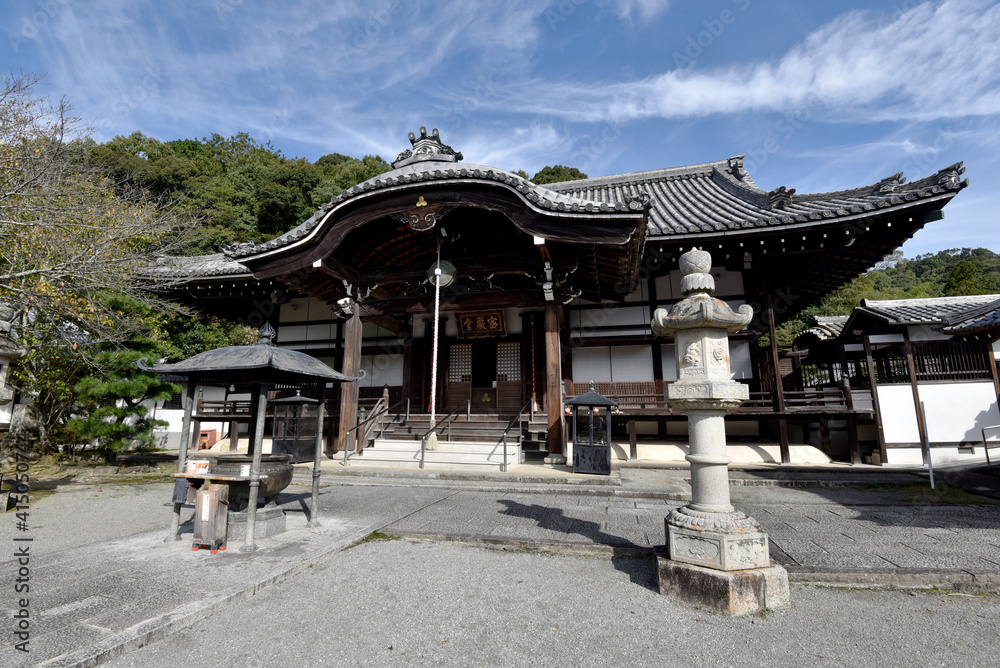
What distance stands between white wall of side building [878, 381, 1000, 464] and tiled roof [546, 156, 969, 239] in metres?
4.68

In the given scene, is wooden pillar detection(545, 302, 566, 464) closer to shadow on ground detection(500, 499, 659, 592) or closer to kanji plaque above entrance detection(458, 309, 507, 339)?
kanji plaque above entrance detection(458, 309, 507, 339)

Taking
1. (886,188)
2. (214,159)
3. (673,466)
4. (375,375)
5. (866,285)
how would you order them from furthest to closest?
(214,159), (866,285), (375,375), (673,466), (886,188)

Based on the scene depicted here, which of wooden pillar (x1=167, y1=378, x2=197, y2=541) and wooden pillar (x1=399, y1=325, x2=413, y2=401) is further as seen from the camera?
wooden pillar (x1=399, y1=325, x2=413, y2=401)

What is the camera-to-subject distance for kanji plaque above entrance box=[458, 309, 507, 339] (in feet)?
40.8

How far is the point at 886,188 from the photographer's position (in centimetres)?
916

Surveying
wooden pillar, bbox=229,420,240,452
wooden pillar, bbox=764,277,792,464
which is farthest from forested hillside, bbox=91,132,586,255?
wooden pillar, bbox=764,277,792,464

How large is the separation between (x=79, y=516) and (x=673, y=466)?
412 inches

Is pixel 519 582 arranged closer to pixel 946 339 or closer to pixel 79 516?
pixel 79 516

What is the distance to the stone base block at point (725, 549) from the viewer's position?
328 cm

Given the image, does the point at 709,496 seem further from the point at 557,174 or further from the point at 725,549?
the point at 557,174

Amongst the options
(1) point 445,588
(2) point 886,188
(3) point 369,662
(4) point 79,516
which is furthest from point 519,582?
(2) point 886,188

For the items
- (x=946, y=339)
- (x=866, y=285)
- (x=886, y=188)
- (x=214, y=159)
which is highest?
(x=214, y=159)

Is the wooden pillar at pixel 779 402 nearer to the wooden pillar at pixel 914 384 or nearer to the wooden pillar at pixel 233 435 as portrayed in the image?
the wooden pillar at pixel 914 384

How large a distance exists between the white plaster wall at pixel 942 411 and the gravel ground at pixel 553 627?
8838 millimetres
